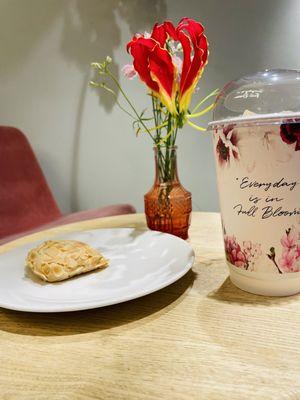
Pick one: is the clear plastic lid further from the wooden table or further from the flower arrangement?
the wooden table

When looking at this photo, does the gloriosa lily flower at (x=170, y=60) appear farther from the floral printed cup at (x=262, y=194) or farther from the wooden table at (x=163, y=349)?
the wooden table at (x=163, y=349)

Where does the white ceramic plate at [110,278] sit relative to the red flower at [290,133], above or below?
below

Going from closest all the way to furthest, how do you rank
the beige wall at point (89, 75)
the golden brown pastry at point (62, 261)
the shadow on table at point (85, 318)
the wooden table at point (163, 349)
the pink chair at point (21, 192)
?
the wooden table at point (163, 349)
the shadow on table at point (85, 318)
the golden brown pastry at point (62, 261)
the pink chair at point (21, 192)
the beige wall at point (89, 75)

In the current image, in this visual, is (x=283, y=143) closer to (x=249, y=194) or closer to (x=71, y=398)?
(x=249, y=194)

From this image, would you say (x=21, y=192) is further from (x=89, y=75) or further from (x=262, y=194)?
(x=262, y=194)

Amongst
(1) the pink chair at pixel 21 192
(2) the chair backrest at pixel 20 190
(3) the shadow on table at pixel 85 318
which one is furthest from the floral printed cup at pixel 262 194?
(2) the chair backrest at pixel 20 190

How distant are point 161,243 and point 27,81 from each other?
170cm

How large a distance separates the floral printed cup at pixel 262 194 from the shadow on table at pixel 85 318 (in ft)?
0.38

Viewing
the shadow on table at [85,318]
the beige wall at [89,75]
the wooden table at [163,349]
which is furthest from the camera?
the beige wall at [89,75]

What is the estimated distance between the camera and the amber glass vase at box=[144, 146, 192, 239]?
75cm

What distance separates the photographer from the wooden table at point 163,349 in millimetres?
312

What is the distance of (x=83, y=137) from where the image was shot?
6.63ft

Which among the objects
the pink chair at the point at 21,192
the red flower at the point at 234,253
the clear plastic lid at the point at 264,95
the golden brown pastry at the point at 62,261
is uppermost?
the clear plastic lid at the point at 264,95

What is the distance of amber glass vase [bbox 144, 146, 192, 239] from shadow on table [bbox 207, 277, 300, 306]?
0.87ft
